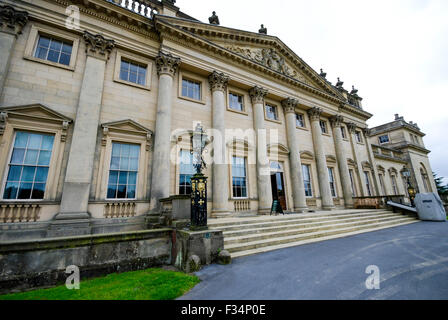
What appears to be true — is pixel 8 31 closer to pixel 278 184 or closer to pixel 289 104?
pixel 278 184

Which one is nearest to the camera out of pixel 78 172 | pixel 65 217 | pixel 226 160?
pixel 65 217

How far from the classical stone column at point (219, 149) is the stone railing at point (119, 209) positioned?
3905 millimetres

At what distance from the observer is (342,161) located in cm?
1680

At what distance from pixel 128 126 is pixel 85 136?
173 cm

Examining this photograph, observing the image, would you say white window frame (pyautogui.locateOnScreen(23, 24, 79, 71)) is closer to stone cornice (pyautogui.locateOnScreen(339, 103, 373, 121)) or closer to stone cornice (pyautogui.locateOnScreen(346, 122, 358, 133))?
stone cornice (pyautogui.locateOnScreen(339, 103, 373, 121))

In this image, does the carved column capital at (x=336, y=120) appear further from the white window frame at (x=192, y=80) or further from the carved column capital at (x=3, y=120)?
the carved column capital at (x=3, y=120)

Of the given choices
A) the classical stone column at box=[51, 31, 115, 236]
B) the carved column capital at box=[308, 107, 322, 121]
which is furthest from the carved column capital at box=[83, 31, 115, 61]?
the carved column capital at box=[308, 107, 322, 121]

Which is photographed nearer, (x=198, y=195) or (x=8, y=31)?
(x=198, y=195)

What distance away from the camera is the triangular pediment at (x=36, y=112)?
22.3ft

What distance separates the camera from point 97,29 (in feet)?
29.6

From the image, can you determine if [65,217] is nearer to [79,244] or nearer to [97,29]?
[79,244]

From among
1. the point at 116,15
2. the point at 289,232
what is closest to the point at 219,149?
the point at 289,232
